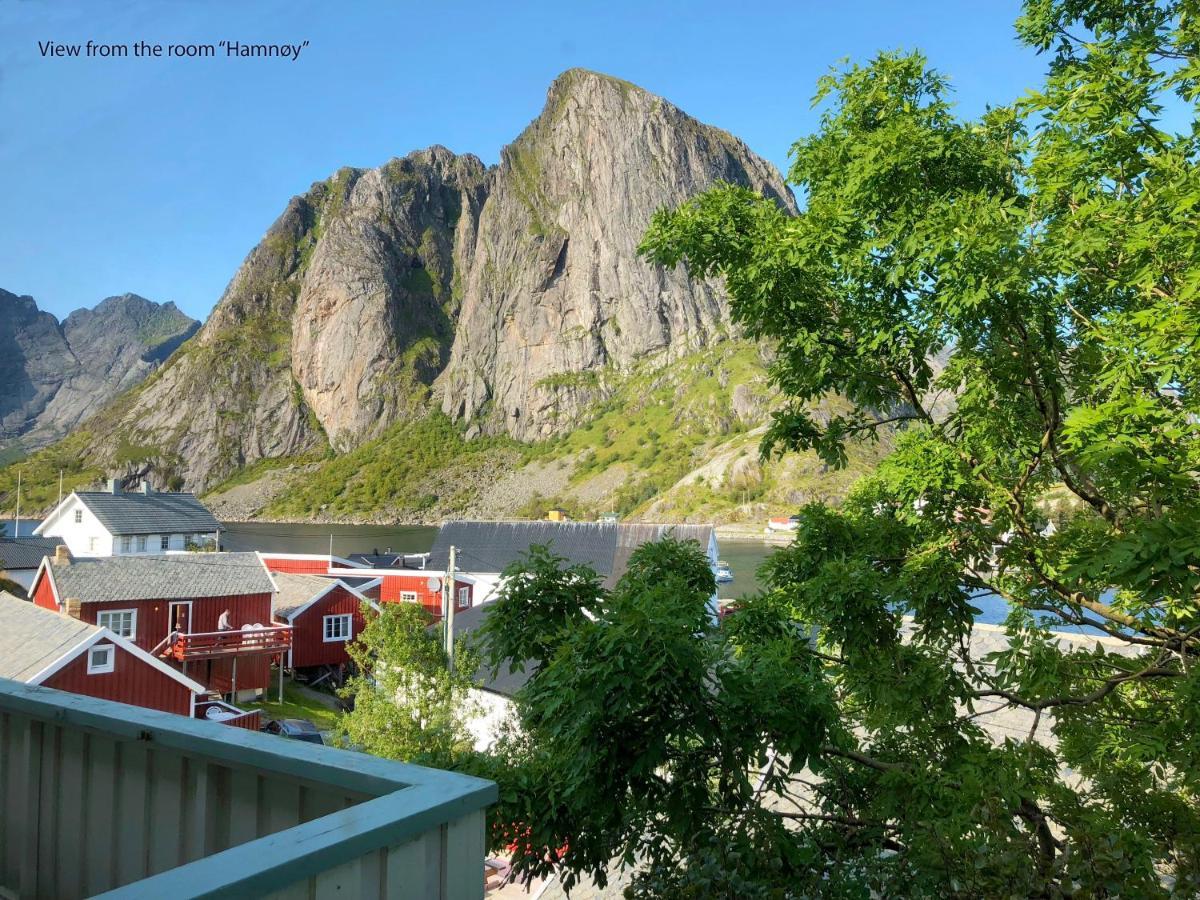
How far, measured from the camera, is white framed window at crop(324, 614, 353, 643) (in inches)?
1448

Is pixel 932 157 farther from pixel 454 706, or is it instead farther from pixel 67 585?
pixel 67 585

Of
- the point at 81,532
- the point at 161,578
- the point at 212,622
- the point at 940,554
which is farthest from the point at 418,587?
the point at 940,554

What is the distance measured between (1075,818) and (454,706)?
16477 mm

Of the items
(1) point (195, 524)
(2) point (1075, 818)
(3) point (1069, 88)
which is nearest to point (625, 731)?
(2) point (1075, 818)

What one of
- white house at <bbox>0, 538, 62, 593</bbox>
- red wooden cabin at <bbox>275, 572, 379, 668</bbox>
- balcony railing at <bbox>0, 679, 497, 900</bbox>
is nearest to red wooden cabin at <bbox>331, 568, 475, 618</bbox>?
red wooden cabin at <bbox>275, 572, 379, 668</bbox>

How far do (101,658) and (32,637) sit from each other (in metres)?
1.83

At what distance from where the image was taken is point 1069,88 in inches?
245

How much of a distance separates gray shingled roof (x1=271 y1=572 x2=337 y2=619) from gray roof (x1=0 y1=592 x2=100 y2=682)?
462 inches

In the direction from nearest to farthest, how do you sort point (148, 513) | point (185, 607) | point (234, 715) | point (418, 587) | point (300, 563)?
point (234, 715) → point (185, 607) → point (418, 587) → point (300, 563) → point (148, 513)

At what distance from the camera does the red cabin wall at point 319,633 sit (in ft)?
117

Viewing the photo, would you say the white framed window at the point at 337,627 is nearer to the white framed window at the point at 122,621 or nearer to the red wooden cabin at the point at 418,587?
the red wooden cabin at the point at 418,587

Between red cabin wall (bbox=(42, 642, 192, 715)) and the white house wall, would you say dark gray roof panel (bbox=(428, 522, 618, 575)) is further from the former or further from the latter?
the white house wall

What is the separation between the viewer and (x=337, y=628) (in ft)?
122

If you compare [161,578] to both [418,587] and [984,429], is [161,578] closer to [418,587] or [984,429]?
[418,587]
